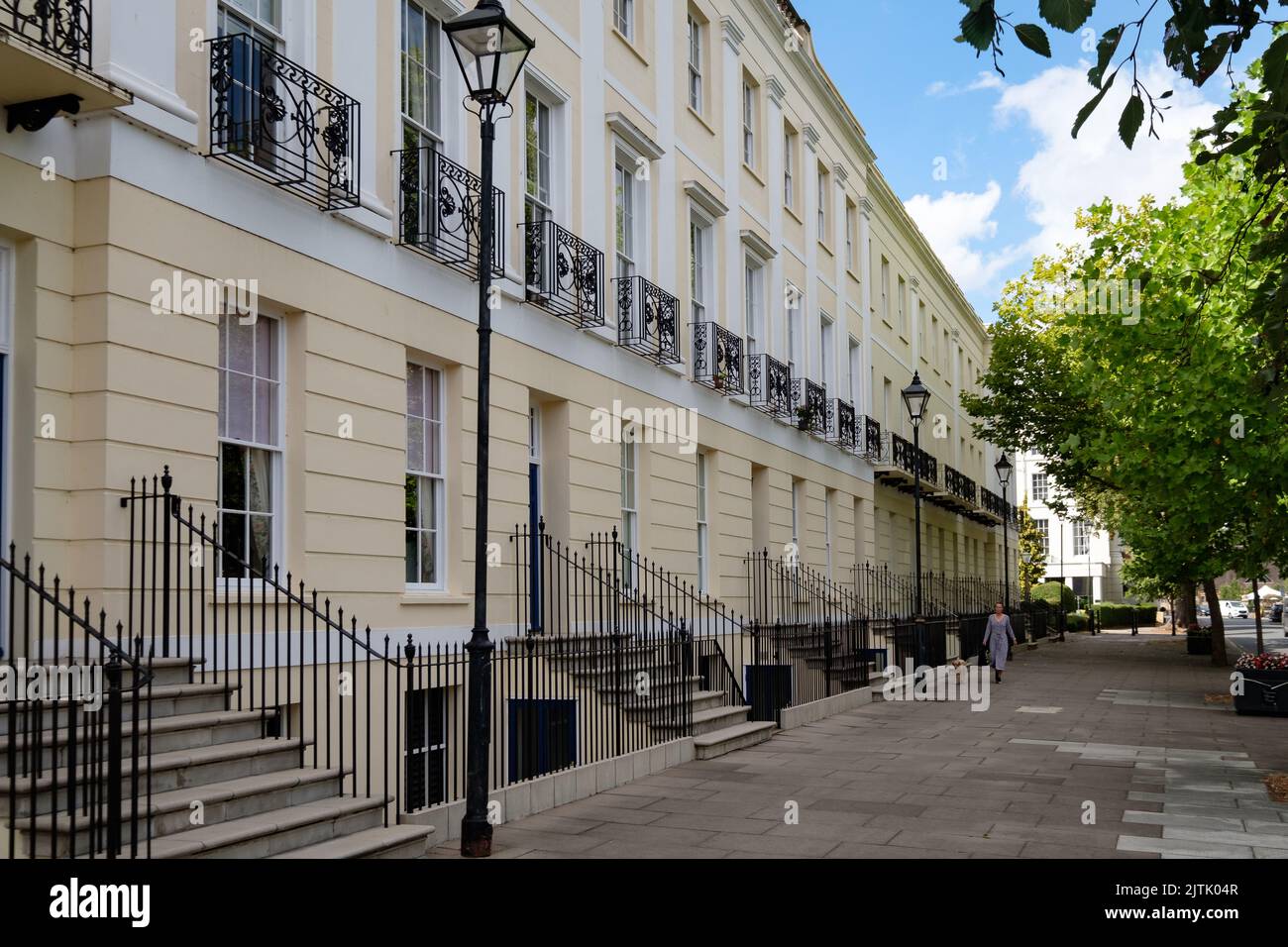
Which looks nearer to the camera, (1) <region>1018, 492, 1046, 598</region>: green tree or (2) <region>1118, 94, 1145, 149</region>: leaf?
(2) <region>1118, 94, 1145, 149</region>: leaf

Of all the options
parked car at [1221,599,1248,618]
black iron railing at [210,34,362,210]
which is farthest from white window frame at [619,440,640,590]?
parked car at [1221,599,1248,618]

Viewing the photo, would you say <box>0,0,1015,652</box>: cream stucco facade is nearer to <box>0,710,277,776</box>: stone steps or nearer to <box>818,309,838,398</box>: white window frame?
<box>0,710,277,776</box>: stone steps

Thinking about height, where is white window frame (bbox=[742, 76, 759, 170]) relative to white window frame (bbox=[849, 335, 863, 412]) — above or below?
above

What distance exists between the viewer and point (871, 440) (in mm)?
29516

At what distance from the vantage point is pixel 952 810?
35.0 feet

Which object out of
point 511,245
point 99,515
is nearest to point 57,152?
point 99,515

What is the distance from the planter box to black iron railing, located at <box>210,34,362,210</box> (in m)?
15.7

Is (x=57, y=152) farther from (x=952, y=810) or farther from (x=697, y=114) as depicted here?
(x=697, y=114)

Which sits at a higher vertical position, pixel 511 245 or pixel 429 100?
pixel 429 100

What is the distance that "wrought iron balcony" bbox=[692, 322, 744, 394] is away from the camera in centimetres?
1933

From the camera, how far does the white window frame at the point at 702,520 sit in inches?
766

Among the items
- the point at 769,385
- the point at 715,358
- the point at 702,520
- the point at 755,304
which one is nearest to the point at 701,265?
the point at 715,358

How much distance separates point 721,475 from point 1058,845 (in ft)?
37.1

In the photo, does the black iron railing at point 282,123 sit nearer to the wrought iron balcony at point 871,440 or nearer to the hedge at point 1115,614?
the wrought iron balcony at point 871,440
